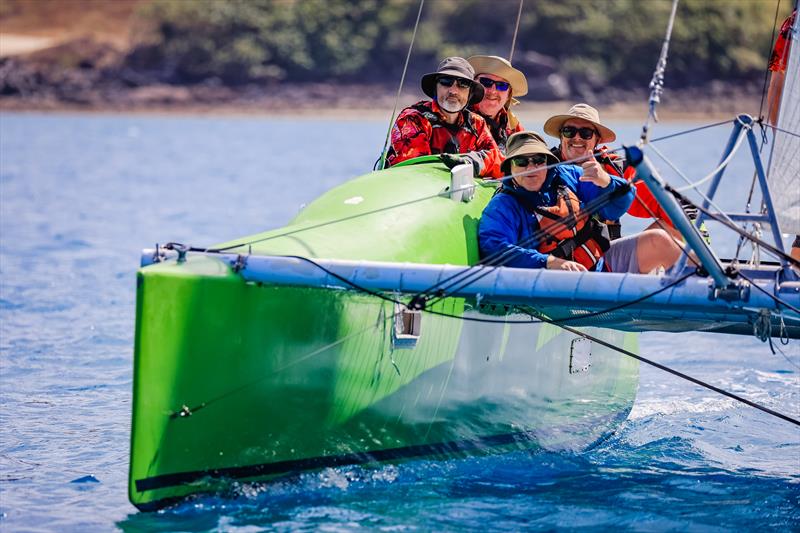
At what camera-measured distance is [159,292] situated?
5895 millimetres

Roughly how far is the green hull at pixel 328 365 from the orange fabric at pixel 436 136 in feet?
1.97

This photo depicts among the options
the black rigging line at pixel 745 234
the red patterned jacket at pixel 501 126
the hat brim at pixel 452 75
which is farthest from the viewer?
the red patterned jacket at pixel 501 126

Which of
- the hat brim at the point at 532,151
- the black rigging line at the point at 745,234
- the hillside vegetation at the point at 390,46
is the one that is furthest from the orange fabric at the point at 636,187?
the hillside vegetation at the point at 390,46

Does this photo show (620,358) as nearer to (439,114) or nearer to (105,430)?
(439,114)

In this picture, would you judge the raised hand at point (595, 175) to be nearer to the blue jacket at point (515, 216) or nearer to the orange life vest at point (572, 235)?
the blue jacket at point (515, 216)

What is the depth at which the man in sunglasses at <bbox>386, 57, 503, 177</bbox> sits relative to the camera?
324 inches

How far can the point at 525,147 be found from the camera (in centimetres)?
707

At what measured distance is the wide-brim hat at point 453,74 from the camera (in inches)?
322

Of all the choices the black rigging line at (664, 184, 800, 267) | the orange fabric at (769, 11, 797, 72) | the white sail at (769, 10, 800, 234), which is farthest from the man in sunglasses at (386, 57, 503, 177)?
the black rigging line at (664, 184, 800, 267)

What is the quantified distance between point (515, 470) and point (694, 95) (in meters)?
76.6

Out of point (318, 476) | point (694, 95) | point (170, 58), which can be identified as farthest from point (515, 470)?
point (170, 58)

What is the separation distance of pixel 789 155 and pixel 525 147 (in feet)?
4.64

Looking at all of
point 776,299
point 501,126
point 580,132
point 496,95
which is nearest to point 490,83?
point 496,95

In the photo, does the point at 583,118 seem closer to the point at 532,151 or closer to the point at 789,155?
the point at 532,151
